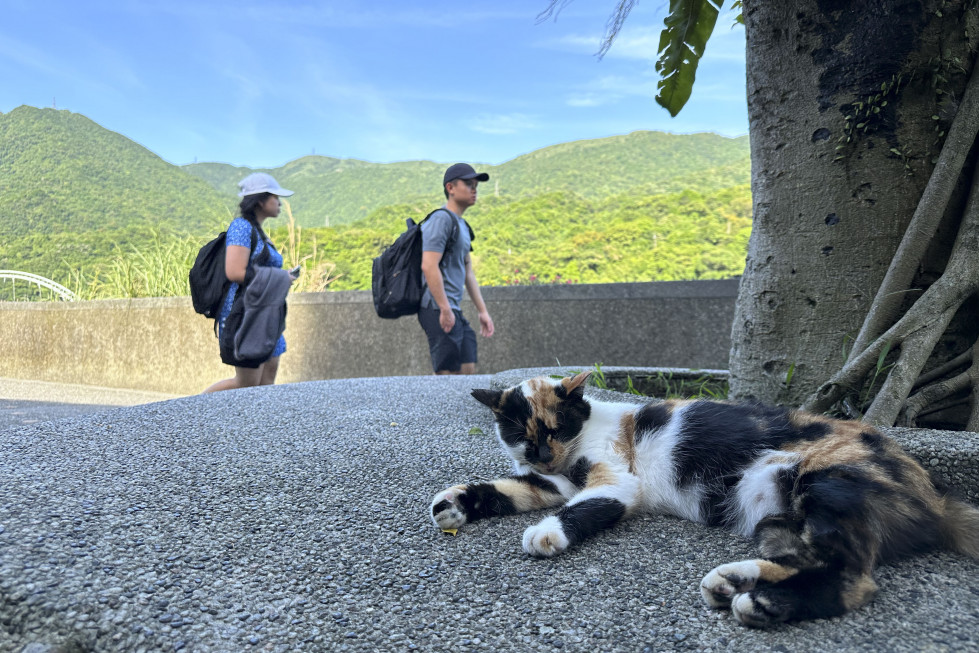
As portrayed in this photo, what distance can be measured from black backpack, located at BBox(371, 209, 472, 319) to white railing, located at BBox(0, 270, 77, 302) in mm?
9313

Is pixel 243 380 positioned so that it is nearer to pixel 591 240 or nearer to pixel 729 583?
pixel 729 583

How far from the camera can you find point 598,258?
11.1 m

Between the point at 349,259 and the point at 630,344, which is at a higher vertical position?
the point at 349,259

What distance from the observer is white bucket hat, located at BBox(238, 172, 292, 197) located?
4.82m

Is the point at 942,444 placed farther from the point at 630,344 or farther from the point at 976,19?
the point at 630,344

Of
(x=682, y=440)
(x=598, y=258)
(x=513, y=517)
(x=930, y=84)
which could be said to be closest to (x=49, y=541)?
(x=513, y=517)

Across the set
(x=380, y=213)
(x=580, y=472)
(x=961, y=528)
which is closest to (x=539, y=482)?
(x=580, y=472)

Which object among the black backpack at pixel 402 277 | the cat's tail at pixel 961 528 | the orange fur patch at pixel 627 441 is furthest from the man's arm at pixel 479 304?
the cat's tail at pixel 961 528

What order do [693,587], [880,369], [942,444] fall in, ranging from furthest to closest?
[880,369], [942,444], [693,587]

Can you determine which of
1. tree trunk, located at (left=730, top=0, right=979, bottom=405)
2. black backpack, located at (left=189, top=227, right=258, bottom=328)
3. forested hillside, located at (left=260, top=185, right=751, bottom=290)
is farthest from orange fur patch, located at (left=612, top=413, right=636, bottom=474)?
forested hillside, located at (left=260, top=185, right=751, bottom=290)

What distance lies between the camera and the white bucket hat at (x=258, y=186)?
15.8 ft

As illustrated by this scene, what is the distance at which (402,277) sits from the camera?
507 cm

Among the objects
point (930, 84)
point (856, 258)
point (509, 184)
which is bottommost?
point (856, 258)

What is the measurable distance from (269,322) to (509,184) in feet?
50.8
